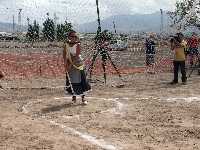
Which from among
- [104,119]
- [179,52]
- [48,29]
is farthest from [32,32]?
[104,119]

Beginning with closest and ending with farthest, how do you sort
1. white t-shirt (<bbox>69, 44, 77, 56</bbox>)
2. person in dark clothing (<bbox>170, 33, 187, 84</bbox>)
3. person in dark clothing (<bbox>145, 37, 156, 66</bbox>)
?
white t-shirt (<bbox>69, 44, 77, 56</bbox>) → person in dark clothing (<bbox>170, 33, 187, 84</bbox>) → person in dark clothing (<bbox>145, 37, 156, 66</bbox>)

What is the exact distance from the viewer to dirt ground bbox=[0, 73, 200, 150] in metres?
8.17

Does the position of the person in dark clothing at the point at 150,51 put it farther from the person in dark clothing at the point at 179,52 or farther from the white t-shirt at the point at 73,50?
the white t-shirt at the point at 73,50

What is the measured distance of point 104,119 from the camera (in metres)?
10.3

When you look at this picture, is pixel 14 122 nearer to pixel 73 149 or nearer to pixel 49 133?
pixel 49 133

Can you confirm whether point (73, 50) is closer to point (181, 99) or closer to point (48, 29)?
point (181, 99)

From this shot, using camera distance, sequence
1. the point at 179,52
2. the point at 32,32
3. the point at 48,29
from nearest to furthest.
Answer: the point at 179,52 < the point at 48,29 < the point at 32,32

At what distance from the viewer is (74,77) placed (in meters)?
12.4

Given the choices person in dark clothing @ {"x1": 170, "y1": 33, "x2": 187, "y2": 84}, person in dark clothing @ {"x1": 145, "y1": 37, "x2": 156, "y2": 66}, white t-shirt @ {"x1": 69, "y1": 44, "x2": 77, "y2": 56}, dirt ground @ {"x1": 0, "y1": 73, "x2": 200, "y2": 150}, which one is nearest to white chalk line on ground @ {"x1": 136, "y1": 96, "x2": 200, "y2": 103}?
dirt ground @ {"x1": 0, "y1": 73, "x2": 200, "y2": 150}

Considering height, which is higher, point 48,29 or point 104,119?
point 48,29

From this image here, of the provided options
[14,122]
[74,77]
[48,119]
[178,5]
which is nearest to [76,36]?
[74,77]

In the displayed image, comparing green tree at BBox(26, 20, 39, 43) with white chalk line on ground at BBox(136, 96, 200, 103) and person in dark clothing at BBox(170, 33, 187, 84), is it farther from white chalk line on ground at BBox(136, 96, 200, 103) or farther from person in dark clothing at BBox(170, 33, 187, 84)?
white chalk line on ground at BBox(136, 96, 200, 103)

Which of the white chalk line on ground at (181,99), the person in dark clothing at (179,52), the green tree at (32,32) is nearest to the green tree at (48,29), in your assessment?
the green tree at (32,32)

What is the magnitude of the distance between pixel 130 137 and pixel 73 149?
1.29 m
